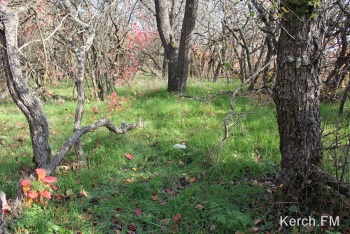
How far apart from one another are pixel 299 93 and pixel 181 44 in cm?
505

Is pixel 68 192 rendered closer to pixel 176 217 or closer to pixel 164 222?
pixel 164 222

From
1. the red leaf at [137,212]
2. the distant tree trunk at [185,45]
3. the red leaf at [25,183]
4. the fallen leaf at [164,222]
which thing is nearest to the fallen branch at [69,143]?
the red leaf at [25,183]

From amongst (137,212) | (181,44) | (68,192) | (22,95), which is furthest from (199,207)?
(181,44)

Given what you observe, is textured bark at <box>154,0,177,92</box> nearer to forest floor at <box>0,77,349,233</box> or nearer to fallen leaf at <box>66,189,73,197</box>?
forest floor at <box>0,77,349,233</box>

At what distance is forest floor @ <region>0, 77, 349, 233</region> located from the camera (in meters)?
2.73

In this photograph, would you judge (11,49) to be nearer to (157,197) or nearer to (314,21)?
(157,197)

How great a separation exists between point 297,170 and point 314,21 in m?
1.37

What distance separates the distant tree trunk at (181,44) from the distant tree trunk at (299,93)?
4.68 metres

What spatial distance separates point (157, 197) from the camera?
3.27 meters

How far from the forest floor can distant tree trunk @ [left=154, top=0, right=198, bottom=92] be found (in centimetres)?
180

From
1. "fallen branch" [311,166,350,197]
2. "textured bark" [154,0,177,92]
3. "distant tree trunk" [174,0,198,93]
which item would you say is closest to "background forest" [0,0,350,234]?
"fallen branch" [311,166,350,197]

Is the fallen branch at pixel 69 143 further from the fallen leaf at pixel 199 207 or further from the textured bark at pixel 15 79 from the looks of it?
the fallen leaf at pixel 199 207

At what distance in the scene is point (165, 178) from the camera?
144 inches

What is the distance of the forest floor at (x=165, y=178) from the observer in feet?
8.97
